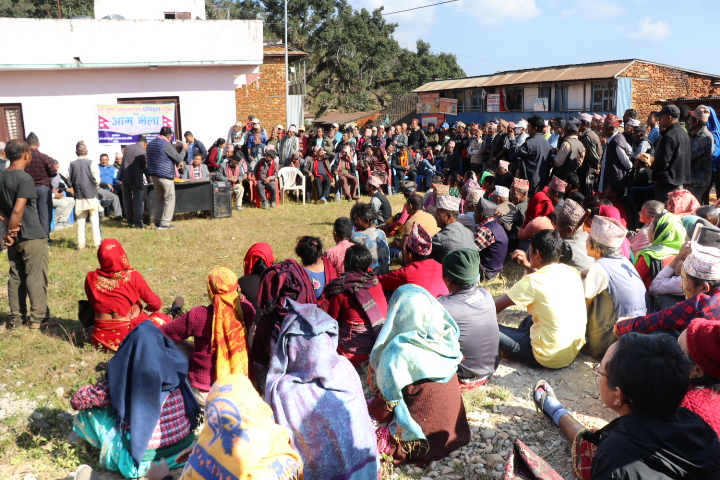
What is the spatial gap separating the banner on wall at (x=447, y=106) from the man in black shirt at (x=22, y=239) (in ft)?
98.0

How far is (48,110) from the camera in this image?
46.3 ft

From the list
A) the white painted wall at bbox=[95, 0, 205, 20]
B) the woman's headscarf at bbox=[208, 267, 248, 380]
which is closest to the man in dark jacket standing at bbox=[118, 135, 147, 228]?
the woman's headscarf at bbox=[208, 267, 248, 380]

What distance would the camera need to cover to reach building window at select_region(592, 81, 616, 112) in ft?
84.1

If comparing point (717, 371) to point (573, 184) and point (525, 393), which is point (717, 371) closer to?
point (525, 393)

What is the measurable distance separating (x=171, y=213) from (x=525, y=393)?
8.19 m

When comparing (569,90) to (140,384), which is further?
(569,90)

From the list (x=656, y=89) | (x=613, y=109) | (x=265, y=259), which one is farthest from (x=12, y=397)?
(x=656, y=89)

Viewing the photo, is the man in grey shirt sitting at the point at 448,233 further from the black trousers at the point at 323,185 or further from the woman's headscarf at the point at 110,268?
the black trousers at the point at 323,185

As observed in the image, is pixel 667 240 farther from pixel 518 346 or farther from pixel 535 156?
pixel 535 156

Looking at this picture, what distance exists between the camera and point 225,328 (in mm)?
4121

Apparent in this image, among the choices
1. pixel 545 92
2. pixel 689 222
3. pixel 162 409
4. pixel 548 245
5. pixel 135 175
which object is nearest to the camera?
pixel 162 409

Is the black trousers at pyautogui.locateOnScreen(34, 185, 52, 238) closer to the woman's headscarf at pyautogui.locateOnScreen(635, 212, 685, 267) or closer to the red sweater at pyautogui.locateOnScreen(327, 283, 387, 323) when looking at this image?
the red sweater at pyautogui.locateOnScreen(327, 283, 387, 323)

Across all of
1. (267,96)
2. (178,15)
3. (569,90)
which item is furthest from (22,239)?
(569,90)

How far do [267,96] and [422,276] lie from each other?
19302 mm
